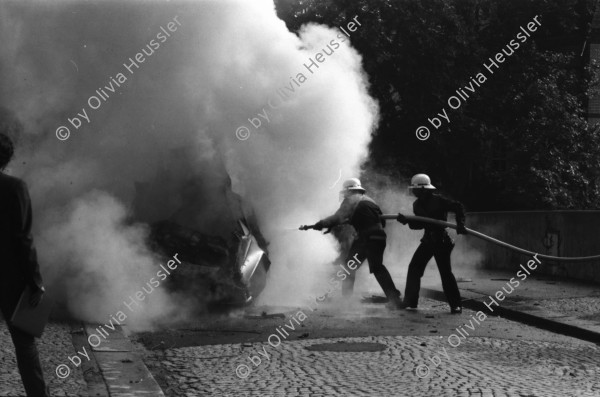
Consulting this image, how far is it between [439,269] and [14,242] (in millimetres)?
6072

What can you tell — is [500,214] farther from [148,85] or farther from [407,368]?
[407,368]

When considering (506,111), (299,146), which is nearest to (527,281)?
(299,146)

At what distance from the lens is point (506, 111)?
21.9m

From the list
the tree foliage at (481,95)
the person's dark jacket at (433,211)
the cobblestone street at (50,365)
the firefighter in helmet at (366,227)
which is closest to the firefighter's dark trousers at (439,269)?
the person's dark jacket at (433,211)

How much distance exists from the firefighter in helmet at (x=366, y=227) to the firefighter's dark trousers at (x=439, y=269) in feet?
0.83

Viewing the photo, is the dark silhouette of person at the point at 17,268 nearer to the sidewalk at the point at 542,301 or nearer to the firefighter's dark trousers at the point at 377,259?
the sidewalk at the point at 542,301

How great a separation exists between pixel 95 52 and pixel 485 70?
570 inches

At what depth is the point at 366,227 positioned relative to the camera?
10219 mm

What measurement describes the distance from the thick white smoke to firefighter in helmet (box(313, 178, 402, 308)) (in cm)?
119

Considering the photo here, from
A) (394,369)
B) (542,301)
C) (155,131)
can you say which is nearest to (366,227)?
(542,301)

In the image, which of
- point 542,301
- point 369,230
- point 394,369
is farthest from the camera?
point 542,301

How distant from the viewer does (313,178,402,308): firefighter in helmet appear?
999 cm

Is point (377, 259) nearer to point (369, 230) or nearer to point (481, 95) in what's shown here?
point (369, 230)

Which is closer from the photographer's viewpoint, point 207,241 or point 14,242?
point 14,242
